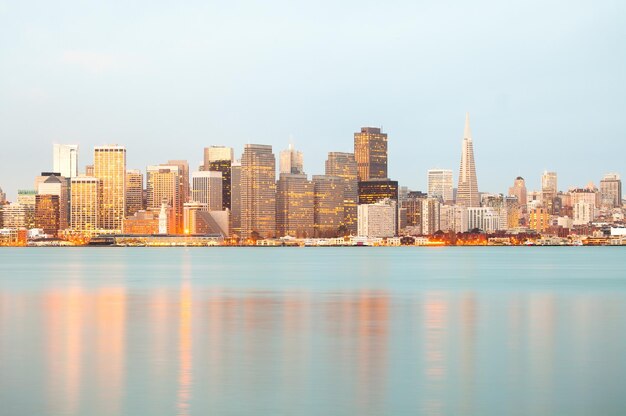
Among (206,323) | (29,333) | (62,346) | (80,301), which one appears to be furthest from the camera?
(80,301)

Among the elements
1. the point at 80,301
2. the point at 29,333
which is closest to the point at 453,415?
the point at 29,333

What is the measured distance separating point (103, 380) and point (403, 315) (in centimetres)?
2643

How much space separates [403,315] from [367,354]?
17.7 metres

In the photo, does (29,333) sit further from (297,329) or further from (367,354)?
(367,354)

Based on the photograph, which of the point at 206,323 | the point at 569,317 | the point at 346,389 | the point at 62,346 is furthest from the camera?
the point at 569,317

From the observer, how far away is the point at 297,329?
45062mm

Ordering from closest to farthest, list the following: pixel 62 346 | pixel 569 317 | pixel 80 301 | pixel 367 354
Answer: pixel 367 354
pixel 62 346
pixel 569 317
pixel 80 301

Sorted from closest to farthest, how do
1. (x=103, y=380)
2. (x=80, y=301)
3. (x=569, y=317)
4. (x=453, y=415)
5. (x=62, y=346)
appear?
1. (x=453, y=415)
2. (x=103, y=380)
3. (x=62, y=346)
4. (x=569, y=317)
5. (x=80, y=301)

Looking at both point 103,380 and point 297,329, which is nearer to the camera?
point 103,380

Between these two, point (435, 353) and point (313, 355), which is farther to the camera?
point (435, 353)

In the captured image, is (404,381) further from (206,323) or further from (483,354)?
(206,323)

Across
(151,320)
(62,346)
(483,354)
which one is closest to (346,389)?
(483,354)

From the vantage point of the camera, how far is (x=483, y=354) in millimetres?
36469

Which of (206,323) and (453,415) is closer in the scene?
(453,415)
